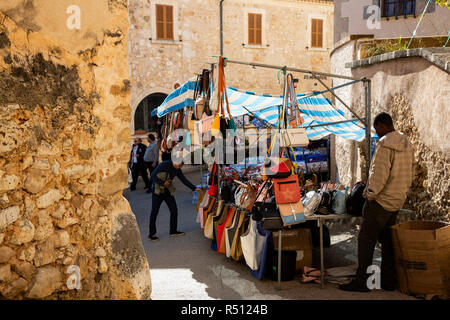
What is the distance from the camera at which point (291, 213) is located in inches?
180

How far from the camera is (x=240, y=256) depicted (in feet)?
17.8

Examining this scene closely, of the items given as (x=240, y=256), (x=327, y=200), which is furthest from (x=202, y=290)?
(x=327, y=200)

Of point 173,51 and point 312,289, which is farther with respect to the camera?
point 173,51

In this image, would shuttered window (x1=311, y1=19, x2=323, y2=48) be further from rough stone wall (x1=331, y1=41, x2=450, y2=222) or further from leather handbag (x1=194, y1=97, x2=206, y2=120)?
leather handbag (x1=194, y1=97, x2=206, y2=120)

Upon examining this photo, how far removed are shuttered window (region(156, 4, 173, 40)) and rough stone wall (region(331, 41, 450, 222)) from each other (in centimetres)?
1052

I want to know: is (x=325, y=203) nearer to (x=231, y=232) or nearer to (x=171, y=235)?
(x=231, y=232)

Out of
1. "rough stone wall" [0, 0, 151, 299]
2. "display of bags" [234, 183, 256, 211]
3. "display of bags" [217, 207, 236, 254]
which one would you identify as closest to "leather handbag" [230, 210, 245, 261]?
"display of bags" [234, 183, 256, 211]

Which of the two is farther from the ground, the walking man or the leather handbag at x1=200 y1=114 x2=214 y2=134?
the leather handbag at x1=200 y1=114 x2=214 y2=134

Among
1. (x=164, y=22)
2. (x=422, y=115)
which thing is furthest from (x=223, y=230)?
(x=164, y=22)

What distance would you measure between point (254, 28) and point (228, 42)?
1.37 metres

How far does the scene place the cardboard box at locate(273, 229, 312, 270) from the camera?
5.02 meters
